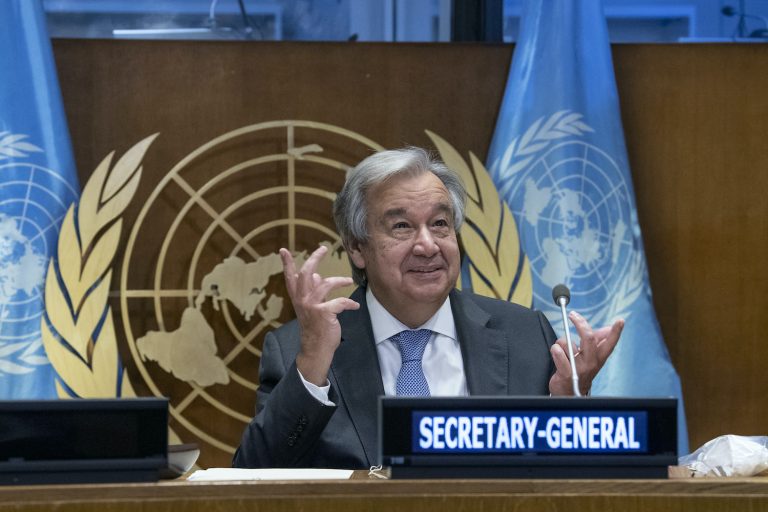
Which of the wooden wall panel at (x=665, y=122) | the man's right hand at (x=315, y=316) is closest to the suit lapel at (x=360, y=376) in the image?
the man's right hand at (x=315, y=316)

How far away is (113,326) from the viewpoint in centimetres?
370

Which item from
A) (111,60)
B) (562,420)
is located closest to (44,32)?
(111,60)

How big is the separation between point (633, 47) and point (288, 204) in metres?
1.41

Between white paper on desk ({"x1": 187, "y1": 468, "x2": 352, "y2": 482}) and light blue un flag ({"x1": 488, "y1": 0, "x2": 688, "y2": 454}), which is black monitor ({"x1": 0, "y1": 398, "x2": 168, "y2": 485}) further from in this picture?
light blue un flag ({"x1": 488, "y1": 0, "x2": 688, "y2": 454})

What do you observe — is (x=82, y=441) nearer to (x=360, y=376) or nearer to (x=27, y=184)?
(x=360, y=376)

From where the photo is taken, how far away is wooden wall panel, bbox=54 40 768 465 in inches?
148

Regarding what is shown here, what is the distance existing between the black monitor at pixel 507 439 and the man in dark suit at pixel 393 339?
62 cm

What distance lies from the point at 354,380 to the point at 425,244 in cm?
40

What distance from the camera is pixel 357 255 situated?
2.82 meters

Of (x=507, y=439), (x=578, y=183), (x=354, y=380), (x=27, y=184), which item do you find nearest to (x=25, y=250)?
(x=27, y=184)

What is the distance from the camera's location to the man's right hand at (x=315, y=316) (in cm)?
227

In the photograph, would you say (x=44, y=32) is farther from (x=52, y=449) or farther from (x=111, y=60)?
(x=52, y=449)

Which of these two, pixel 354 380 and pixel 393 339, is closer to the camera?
pixel 354 380

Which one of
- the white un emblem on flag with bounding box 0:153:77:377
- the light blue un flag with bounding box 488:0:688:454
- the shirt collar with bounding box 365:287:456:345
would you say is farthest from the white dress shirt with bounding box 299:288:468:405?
the white un emblem on flag with bounding box 0:153:77:377
